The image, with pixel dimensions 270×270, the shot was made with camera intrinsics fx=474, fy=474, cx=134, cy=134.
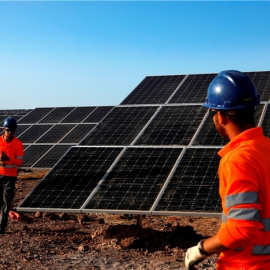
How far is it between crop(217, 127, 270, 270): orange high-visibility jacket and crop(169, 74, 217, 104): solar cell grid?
10.3 m

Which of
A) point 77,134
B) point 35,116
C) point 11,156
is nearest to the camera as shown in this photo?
point 11,156

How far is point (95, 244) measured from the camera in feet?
31.9

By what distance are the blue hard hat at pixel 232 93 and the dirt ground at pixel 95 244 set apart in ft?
18.1

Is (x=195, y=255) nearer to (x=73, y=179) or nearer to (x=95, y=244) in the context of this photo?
(x=95, y=244)

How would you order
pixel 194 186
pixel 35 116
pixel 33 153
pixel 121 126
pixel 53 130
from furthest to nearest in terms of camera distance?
pixel 35 116 < pixel 53 130 < pixel 33 153 < pixel 121 126 < pixel 194 186

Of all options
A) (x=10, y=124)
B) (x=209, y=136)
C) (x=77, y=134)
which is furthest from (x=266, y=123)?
(x=77, y=134)

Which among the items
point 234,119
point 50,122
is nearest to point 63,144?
point 50,122

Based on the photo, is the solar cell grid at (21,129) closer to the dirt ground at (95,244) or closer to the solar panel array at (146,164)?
the solar panel array at (146,164)

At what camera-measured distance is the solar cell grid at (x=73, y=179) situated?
964 cm

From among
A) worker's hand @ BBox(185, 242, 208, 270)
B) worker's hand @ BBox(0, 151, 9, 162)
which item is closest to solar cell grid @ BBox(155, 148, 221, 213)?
worker's hand @ BBox(0, 151, 9, 162)

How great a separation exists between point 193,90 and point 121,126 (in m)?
3.02

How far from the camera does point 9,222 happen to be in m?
11.8

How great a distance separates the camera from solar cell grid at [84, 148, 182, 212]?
9051mm

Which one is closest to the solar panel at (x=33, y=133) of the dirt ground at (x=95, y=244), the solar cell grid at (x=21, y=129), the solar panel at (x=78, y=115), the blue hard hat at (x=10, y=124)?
the solar cell grid at (x=21, y=129)
